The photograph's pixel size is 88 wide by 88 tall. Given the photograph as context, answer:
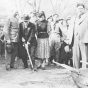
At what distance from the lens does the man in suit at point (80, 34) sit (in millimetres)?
7410

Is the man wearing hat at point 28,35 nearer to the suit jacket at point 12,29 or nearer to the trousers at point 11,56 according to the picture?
the suit jacket at point 12,29

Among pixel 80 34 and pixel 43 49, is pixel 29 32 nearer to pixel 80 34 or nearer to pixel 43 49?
pixel 43 49

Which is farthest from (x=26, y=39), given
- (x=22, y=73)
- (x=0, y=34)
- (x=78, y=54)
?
(x=0, y=34)

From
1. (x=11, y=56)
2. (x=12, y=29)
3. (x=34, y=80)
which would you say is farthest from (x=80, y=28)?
(x=11, y=56)

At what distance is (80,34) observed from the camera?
749cm

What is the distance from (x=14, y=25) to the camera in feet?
33.7

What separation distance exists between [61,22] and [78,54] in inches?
136

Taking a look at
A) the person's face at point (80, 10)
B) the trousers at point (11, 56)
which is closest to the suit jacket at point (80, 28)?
the person's face at point (80, 10)

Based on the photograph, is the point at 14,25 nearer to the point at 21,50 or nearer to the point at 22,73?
the point at 21,50

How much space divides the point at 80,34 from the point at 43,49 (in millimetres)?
3071

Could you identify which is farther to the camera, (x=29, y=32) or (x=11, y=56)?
(x=11, y=56)

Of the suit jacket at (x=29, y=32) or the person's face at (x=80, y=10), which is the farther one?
the suit jacket at (x=29, y=32)

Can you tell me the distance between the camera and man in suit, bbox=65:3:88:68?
741 centimetres

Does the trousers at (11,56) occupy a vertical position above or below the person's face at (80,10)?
below
